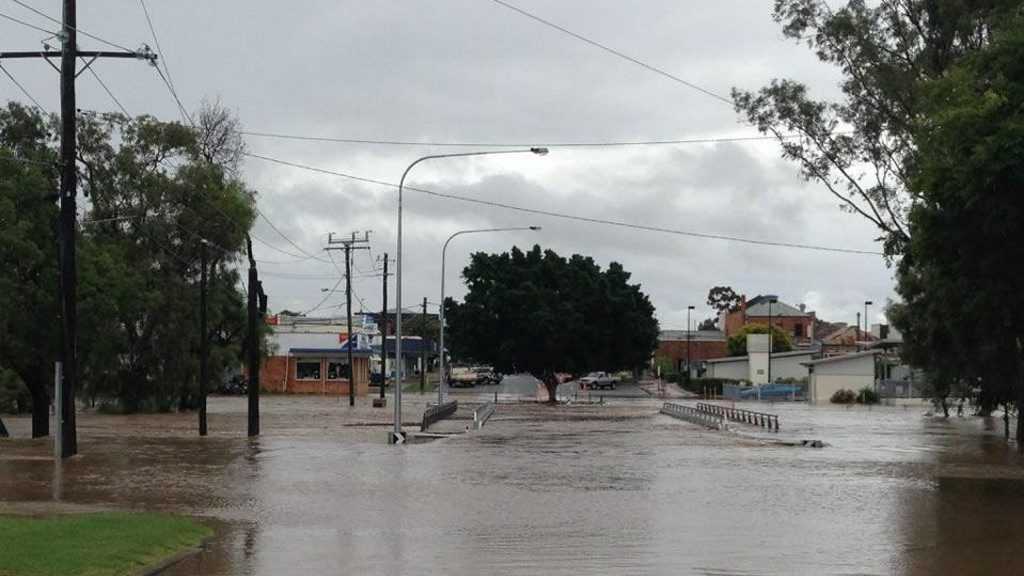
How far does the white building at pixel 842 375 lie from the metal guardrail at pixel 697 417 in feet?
91.7

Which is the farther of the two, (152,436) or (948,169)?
(152,436)

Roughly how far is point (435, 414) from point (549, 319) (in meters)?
31.6

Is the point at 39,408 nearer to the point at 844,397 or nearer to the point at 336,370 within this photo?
the point at 844,397

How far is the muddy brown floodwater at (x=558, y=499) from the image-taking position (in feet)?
49.7

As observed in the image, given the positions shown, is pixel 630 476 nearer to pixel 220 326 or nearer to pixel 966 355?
pixel 966 355

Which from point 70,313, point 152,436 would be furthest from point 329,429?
point 70,313

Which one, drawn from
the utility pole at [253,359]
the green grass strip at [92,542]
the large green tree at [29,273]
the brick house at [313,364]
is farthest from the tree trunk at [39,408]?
the brick house at [313,364]

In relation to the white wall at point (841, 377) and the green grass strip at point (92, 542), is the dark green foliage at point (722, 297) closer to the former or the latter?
the white wall at point (841, 377)

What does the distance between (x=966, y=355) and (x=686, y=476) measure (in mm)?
20989

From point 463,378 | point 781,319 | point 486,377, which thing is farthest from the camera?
point 781,319

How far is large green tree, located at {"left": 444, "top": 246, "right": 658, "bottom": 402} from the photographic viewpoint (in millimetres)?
82312

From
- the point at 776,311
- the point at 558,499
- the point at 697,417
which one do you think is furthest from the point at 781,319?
the point at 558,499

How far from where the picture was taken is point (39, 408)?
41.6 m

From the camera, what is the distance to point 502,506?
21062mm
